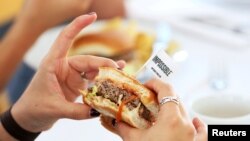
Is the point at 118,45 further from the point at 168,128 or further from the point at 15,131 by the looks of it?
the point at 168,128

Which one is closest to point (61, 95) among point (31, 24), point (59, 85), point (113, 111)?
point (59, 85)

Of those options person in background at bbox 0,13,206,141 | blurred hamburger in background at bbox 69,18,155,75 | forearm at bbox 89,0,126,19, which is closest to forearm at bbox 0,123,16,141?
person in background at bbox 0,13,206,141

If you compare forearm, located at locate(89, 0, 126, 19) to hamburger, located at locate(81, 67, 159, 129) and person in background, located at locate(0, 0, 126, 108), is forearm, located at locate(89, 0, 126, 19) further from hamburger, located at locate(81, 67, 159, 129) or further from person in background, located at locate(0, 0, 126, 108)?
hamburger, located at locate(81, 67, 159, 129)

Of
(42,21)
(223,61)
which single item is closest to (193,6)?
(223,61)

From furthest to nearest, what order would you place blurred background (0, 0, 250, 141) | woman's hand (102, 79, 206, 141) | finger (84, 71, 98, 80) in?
blurred background (0, 0, 250, 141) → finger (84, 71, 98, 80) → woman's hand (102, 79, 206, 141)

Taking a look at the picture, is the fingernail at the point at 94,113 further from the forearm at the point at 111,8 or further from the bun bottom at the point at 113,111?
the forearm at the point at 111,8

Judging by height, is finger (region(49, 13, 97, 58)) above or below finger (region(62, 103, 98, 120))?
above

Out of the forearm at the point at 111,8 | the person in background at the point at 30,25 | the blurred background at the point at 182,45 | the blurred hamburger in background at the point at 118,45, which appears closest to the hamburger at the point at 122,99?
the blurred background at the point at 182,45

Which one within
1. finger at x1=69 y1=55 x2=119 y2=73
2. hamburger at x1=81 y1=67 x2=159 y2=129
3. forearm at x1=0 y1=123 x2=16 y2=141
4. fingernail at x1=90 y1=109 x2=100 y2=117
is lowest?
forearm at x1=0 y1=123 x2=16 y2=141
